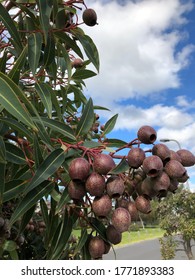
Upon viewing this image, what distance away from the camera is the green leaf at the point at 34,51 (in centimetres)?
204

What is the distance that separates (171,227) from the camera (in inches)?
498

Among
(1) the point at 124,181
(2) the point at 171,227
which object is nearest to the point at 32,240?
(1) the point at 124,181

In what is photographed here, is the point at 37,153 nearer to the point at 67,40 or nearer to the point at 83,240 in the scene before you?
the point at 83,240

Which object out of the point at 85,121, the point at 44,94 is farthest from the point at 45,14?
the point at 85,121

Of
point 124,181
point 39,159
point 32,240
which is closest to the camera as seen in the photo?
point 124,181

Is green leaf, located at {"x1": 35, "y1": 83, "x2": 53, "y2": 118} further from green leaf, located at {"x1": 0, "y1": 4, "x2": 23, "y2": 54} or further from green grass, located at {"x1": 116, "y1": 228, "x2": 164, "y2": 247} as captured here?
green grass, located at {"x1": 116, "y1": 228, "x2": 164, "y2": 247}

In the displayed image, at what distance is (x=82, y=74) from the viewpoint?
288 cm

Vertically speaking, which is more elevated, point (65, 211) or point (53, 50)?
point (53, 50)

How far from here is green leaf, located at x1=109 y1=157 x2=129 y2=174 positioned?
1.46 metres

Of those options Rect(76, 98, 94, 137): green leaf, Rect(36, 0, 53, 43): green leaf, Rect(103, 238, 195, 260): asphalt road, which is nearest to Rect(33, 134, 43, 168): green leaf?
Rect(76, 98, 94, 137): green leaf

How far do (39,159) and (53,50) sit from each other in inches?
34.0

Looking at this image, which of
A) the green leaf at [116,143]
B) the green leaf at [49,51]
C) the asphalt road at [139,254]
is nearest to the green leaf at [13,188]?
the green leaf at [116,143]
